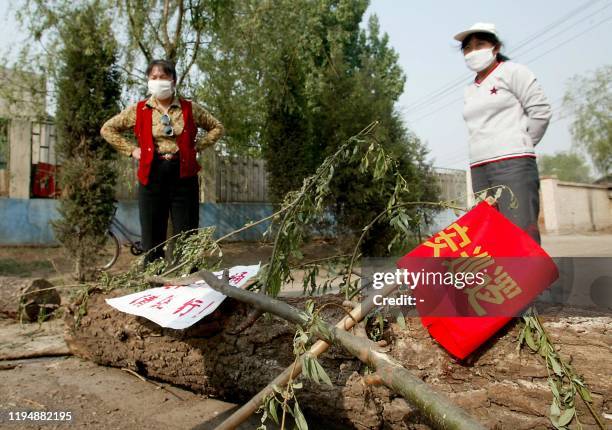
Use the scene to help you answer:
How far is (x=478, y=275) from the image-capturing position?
1659 mm

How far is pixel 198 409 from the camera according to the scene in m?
2.35

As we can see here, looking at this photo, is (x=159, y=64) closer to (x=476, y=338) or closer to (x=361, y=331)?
(x=361, y=331)

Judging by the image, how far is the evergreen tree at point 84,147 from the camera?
272 inches

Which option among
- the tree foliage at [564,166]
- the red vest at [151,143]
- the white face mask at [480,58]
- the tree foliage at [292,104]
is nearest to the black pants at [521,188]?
the white face mask at [480,58]

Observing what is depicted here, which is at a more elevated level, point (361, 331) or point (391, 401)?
point (361, 331)

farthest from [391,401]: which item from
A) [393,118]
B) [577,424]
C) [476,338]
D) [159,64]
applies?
[393,118]

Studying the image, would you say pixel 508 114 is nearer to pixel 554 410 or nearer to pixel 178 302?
pixel 554 410

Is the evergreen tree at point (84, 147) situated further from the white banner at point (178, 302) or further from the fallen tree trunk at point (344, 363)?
the white banner at point (178, 302)

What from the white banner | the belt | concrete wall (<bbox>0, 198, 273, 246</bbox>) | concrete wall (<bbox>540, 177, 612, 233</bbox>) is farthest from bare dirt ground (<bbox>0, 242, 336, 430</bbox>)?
concrete wall (<bbox>540, 177, 612, 233</bbox>)

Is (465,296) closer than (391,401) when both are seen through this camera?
Yes

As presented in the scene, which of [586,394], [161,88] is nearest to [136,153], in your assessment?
[161,88]

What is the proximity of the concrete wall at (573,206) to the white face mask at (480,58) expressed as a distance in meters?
18.7

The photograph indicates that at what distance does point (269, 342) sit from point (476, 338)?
103 centimetres

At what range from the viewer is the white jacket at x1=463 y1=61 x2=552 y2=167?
Result: 8.21 feet
